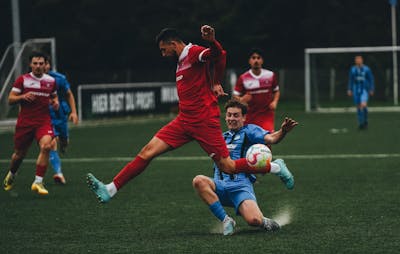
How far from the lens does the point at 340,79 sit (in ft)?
149

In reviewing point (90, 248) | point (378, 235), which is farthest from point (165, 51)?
point (378, 235)

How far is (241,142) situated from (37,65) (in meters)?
4.42

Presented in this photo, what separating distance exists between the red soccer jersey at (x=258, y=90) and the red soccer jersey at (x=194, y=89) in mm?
5635

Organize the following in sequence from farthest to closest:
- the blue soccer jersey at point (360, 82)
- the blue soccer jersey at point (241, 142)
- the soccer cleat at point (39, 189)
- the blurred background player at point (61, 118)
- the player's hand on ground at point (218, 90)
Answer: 1. the blue soccer jersey at point (360, 82)
2. the blurred background player at point (61, 118)
3. the soccer cleat at point (39, 189)
4. the blue soccer jersey at point (241, 142)
5. the player's hand on ground at point (218, 90)

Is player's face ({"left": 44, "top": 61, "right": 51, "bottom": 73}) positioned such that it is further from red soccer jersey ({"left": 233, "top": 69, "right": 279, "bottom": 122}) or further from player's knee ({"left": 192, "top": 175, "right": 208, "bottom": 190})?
player's knee ({"left": 192, "top": 175, "right": 208, "bottom": 190})

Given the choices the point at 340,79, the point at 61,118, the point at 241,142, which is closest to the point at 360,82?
the point at 61,118

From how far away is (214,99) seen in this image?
9656mm

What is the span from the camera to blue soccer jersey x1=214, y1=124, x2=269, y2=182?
9688 millimetres

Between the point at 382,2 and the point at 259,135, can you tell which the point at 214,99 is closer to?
the point at 259,135

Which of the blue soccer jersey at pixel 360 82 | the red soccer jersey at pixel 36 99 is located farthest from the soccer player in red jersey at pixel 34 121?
the blue soccer jersey at pixel 360 82

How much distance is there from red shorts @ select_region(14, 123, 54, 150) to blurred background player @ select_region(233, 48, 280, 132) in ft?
11.3

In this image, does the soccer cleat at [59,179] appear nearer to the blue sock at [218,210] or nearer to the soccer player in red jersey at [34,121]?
the soccer player in red jersey at [34,121]

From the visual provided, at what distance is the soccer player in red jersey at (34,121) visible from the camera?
43.3ft

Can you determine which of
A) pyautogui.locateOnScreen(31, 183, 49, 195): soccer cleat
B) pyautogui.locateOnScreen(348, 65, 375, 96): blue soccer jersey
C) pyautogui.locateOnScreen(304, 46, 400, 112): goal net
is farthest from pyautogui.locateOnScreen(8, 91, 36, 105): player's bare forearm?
pyautogui.locateOnScreen(304, 46, 400, 112): goal net
